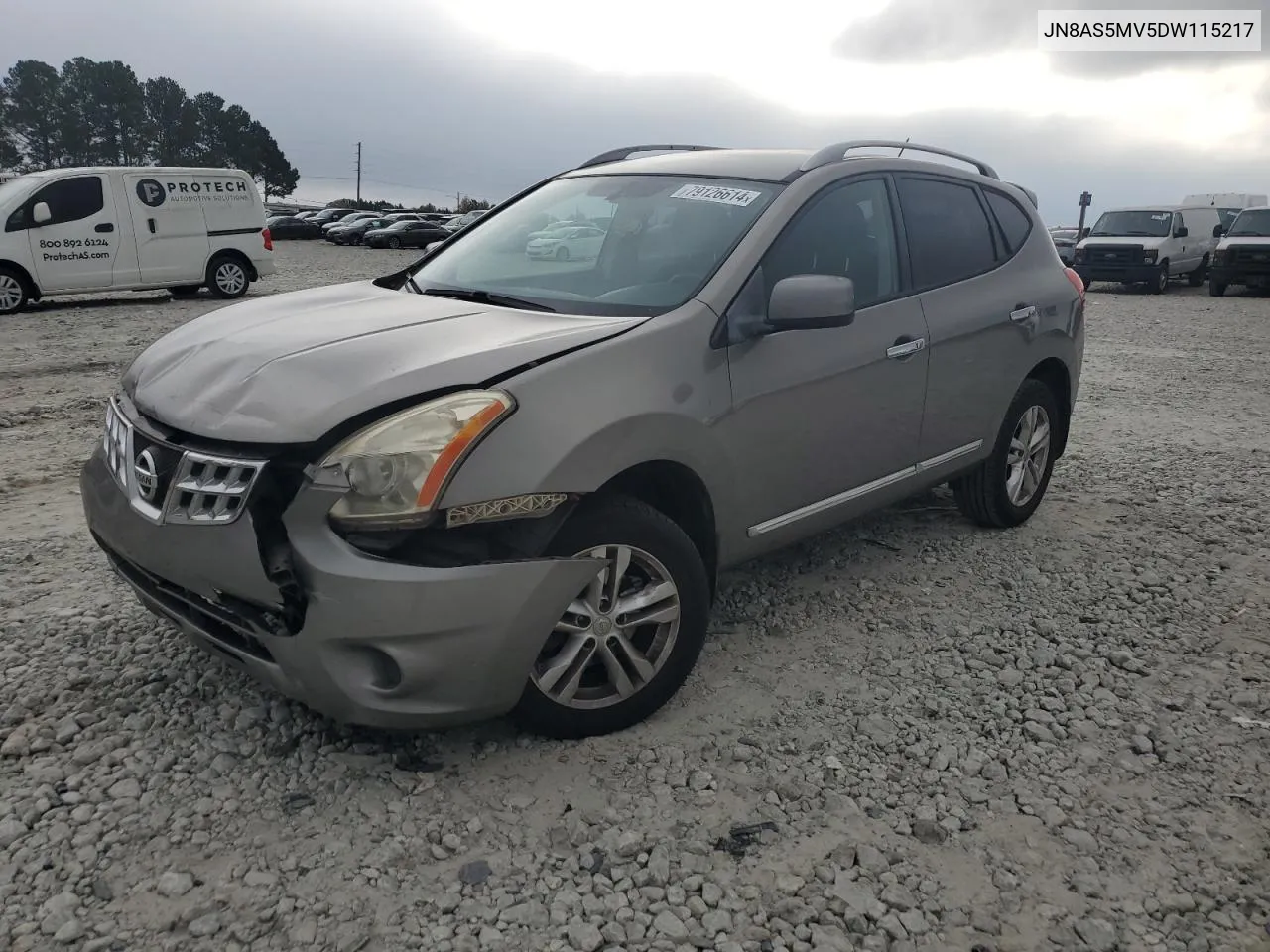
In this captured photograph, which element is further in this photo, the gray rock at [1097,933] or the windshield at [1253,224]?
the windshield at [1253,224]

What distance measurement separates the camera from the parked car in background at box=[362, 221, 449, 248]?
121 ft

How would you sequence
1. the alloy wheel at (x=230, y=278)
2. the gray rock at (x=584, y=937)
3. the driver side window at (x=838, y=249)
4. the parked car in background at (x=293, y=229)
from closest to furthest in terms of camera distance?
the gray rock at (x=584, y=937)
the driver side window at (x=838, y=249)
the alloy wheel at (x=230, y=278)
the parked car in background at (x=293, y=229)

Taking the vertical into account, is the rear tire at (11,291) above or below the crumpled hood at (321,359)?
below

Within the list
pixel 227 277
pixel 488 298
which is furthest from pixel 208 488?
pixel 227 277

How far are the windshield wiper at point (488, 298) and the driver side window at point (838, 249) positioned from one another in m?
0.65

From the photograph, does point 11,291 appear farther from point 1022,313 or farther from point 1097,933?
point 1097,933

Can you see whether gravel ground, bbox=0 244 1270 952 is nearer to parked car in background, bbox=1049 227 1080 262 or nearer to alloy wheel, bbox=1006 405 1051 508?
alloy wheel, bbox=1006 405 1051 508

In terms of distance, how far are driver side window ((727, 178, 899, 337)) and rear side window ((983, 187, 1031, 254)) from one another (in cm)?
100

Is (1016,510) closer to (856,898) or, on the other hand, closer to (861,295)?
(861,295)

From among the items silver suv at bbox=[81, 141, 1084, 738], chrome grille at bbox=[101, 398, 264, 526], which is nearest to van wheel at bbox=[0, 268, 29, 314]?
silver suv at bbox=[81, 141, 1084, 738]

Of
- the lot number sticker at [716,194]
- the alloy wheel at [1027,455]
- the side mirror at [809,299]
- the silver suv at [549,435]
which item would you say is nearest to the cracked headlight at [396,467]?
the silver suv at [549,435]

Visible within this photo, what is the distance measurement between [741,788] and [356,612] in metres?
1.14

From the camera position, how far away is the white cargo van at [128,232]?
12922mm

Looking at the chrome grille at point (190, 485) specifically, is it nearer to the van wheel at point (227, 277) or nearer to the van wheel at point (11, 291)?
the van wheel at point (11, 291)
